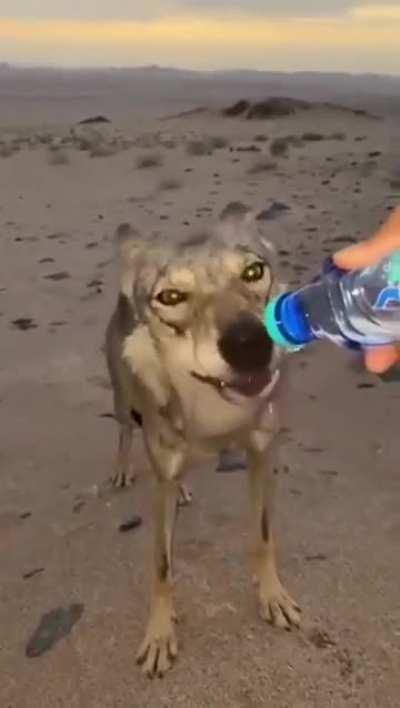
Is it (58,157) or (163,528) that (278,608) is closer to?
(163,528)

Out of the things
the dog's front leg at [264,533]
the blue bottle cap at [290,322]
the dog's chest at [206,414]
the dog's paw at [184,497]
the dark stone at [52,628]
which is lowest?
the dog's paw at [184,497]

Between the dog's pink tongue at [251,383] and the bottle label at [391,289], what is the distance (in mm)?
904

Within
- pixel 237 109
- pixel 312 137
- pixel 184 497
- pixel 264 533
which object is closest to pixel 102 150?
pixel 312 137

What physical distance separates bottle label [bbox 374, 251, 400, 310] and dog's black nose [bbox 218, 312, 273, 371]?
76cm

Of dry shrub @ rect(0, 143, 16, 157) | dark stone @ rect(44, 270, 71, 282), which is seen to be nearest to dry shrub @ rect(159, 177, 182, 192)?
dry shrub @ rect(0, 143, 16, 157)

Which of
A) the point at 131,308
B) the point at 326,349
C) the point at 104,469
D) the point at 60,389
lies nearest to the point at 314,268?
the point at 326,349

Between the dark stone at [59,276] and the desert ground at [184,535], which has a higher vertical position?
the desert ground at [184,535]

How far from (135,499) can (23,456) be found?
0.77m

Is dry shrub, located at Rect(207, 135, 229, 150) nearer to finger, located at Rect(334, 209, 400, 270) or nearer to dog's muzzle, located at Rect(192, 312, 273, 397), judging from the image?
dog's muzzle, located at Rect(192, 312, 273, 397)

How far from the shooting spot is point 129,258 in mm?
4223

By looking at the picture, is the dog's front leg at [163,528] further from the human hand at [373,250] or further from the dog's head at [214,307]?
the human hand at [373,250]

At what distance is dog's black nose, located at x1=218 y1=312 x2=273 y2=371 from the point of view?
3561 millimetres

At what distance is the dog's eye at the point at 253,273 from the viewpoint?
3799mm

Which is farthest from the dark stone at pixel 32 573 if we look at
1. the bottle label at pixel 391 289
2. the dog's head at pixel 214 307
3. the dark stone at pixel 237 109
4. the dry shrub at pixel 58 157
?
the dark stone at pixel 237 109
